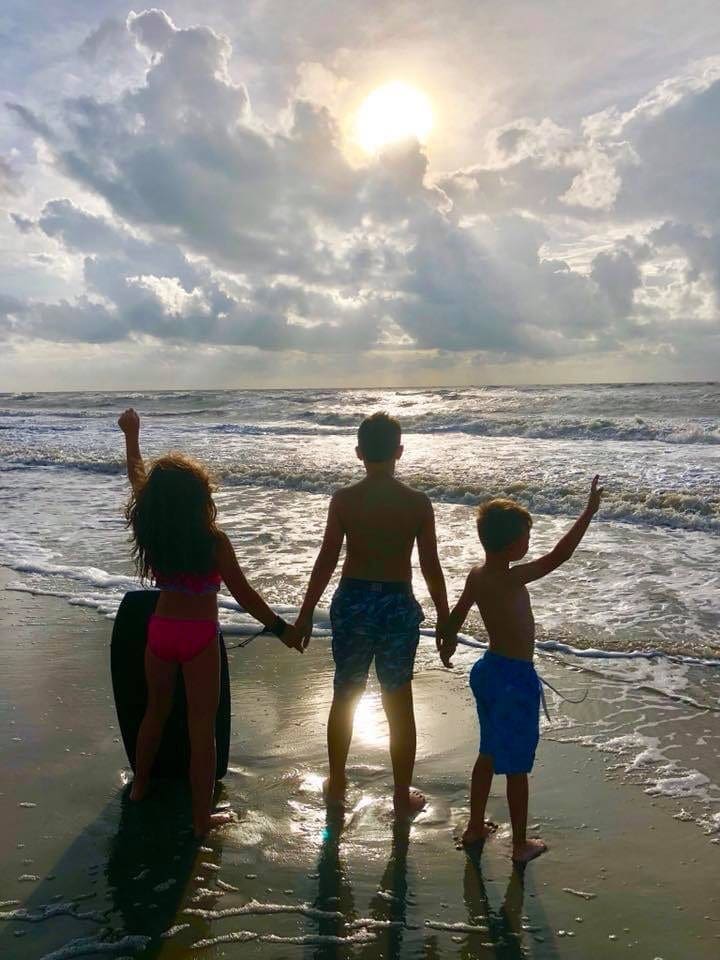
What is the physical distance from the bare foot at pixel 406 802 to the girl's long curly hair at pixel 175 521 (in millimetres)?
1415

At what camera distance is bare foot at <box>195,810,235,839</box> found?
3447 mm

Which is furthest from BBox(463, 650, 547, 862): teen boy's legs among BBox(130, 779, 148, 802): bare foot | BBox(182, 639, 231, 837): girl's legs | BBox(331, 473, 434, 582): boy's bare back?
BBox(130, 779, 148, 802): bare foot

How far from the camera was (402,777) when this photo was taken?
3.68 metres

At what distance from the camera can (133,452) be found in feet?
13.0

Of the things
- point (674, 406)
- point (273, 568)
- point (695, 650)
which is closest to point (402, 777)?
point (695, 650)

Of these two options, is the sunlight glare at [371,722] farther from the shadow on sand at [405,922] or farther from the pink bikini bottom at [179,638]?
the pink bikini bottom at [179,638]

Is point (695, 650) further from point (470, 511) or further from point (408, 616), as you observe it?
point (470, 511)

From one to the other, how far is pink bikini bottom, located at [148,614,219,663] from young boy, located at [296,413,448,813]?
509 mm

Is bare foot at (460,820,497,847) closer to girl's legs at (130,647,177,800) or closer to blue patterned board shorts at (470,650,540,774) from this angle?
blue patterned board shorts at (470,650,540,774)

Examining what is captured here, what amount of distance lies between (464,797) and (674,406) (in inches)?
1323

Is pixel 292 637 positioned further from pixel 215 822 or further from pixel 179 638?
pixel 215 822

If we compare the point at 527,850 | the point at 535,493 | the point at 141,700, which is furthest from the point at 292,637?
the point at 535,493

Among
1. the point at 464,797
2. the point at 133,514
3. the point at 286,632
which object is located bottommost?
the point at 464,797

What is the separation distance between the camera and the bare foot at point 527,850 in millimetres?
3260
